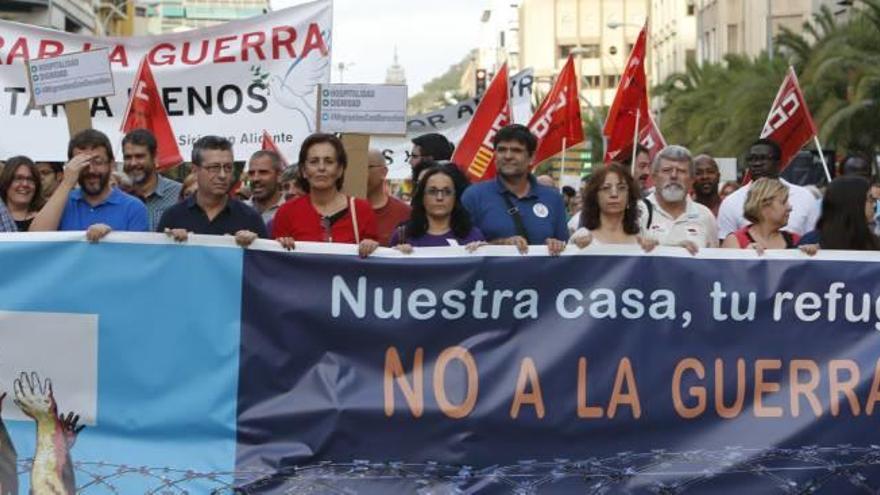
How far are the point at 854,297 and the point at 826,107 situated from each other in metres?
28.6

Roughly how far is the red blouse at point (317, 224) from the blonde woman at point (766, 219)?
159 cm

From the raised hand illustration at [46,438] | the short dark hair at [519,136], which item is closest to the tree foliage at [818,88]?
the short dark hair at [519,136]

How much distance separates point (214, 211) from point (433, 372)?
4.53 ft

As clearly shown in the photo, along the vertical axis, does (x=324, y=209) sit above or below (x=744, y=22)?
below

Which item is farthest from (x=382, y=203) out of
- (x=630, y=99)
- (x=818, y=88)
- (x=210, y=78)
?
(x=818, y=88)

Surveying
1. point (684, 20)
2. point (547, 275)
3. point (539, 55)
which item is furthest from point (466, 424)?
point (539, 55)

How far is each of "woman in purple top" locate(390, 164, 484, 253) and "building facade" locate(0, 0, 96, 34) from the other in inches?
2023

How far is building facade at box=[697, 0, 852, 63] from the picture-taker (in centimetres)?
5949

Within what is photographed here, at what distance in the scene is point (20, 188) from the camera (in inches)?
335

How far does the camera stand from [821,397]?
7.03 m

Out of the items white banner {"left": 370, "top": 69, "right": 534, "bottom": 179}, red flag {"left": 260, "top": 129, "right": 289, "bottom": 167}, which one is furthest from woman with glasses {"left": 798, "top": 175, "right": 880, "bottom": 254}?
white banner {"left": 370, "top": 69, "right": 534, "bottom": 179}

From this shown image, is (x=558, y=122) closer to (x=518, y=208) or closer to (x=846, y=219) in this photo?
(x=518, y=208)

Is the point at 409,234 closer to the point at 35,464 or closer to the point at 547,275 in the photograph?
the point at 547,275

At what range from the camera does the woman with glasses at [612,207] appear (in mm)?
7730
